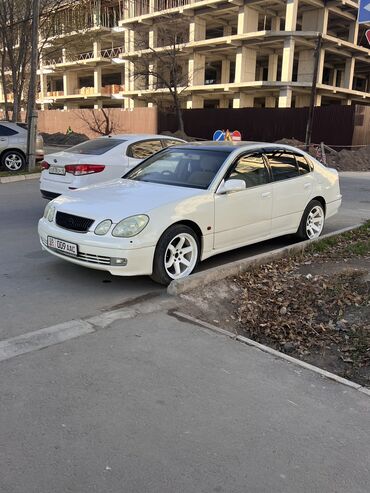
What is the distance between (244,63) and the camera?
155ft

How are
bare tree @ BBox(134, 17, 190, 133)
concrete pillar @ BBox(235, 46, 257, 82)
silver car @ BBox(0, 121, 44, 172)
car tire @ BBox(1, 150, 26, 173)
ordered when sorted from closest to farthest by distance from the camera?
1. silver car @ BBox(0, 121, 44, 172)
2. car tire @ BBox(1, 150, 26, 173)
3. bare tree @ BBox(134, 17, 190, 133)
4. concrete pillar @ BBox(235, 46, 257, 82)

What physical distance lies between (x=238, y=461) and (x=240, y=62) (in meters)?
48.0

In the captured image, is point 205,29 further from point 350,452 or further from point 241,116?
point 350,452

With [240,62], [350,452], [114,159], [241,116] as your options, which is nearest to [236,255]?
[114,159]

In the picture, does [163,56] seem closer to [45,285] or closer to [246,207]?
[246,207]

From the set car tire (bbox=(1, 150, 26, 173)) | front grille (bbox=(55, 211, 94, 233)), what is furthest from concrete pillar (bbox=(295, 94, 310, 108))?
front grille (bbox=(55, 211, 94, 233))

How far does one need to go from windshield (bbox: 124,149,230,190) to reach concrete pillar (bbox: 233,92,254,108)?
144 feet

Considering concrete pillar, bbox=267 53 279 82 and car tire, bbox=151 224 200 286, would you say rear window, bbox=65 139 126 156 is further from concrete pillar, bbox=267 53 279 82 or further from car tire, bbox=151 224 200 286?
concrete pillar, bbox=267 53 279 82

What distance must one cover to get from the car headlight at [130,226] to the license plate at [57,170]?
13.8ft

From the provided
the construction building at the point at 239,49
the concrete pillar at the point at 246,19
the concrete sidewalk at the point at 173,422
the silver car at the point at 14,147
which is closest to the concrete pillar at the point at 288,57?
the construction building at the point at 239,49

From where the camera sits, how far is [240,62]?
4706 cm

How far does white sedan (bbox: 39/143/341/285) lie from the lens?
5223mm

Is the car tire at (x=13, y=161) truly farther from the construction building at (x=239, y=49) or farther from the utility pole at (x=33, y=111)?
the construction building at (x=239, y=49)

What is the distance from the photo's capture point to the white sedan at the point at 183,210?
206 inches
